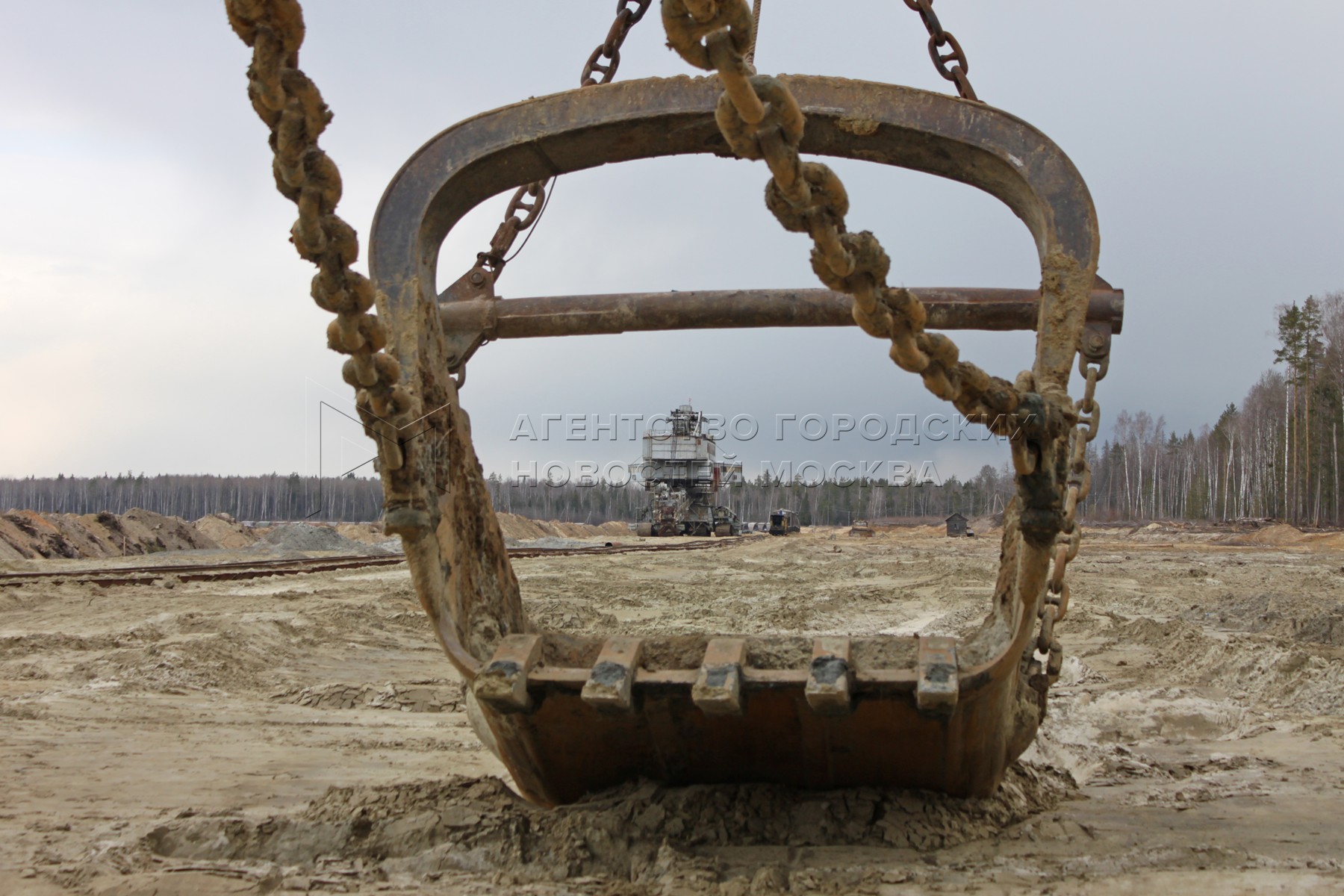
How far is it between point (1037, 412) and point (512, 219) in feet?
6.75

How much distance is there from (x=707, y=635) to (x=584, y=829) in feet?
1.93

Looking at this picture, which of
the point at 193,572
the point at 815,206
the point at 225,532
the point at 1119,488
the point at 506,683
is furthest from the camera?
the point at 1119,488

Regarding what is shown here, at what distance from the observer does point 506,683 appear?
91.7 inches

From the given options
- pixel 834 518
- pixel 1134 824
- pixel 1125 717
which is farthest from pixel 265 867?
pixel 834 518

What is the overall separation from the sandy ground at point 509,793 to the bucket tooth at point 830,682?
0.39 m

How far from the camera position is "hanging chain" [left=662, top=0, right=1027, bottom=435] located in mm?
1320

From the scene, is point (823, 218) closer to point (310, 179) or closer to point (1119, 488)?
point (310, 179)

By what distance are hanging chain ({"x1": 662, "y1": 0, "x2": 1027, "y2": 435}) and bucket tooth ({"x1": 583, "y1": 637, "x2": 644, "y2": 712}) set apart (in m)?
1.00

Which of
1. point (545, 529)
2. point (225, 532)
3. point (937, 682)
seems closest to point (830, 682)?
point (937, 682)

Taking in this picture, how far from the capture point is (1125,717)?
4.68m

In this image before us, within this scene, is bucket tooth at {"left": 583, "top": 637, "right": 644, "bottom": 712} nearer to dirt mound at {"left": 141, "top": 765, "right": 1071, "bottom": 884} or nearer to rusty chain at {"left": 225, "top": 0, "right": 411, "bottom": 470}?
dirt mound at {"left": 141, "top": 765, "right": 1071, "bottom": 884}

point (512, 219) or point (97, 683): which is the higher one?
point (512, 219)

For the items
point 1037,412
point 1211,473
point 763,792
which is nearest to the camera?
point 1037,412

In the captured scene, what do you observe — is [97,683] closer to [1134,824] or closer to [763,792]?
[763,792]
